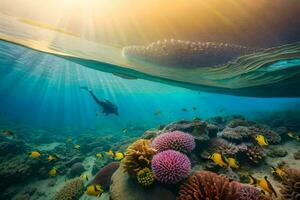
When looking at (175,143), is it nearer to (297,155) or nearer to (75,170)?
(297,155)

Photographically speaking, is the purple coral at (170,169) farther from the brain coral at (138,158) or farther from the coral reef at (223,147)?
the coral reef at (223,147)

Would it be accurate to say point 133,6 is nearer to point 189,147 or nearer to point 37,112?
point 189,147

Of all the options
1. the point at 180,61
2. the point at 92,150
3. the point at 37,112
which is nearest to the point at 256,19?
the point at 180,61

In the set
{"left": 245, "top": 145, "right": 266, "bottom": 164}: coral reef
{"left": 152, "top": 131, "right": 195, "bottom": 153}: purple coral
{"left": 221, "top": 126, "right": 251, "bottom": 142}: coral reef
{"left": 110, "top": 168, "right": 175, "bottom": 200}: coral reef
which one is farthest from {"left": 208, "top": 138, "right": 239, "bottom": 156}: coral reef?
{"left": 110, "top": 168, "right": 175, "bottom": 200}: coral reef

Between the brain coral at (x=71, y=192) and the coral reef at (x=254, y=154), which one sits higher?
the coral reef at (x=254, y=154)

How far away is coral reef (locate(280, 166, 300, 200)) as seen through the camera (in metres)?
5.01

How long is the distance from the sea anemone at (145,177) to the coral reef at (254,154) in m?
3.82

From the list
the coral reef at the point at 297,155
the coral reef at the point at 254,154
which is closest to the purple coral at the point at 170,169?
the coral reef at the point at 254,154

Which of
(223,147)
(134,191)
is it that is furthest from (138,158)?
(223,147)

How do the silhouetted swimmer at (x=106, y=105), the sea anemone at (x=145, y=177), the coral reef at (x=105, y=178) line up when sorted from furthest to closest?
the silhouetted swimmer at (x=106, y=105) → the coral reef at (x=105, y=178) → the sea anemone at (x=145, y=177)

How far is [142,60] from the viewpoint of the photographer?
866 cm

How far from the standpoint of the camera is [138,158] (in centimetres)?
566

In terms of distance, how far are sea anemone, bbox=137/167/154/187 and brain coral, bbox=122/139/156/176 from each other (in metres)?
0.20

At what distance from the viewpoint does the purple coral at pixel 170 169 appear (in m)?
5.03
